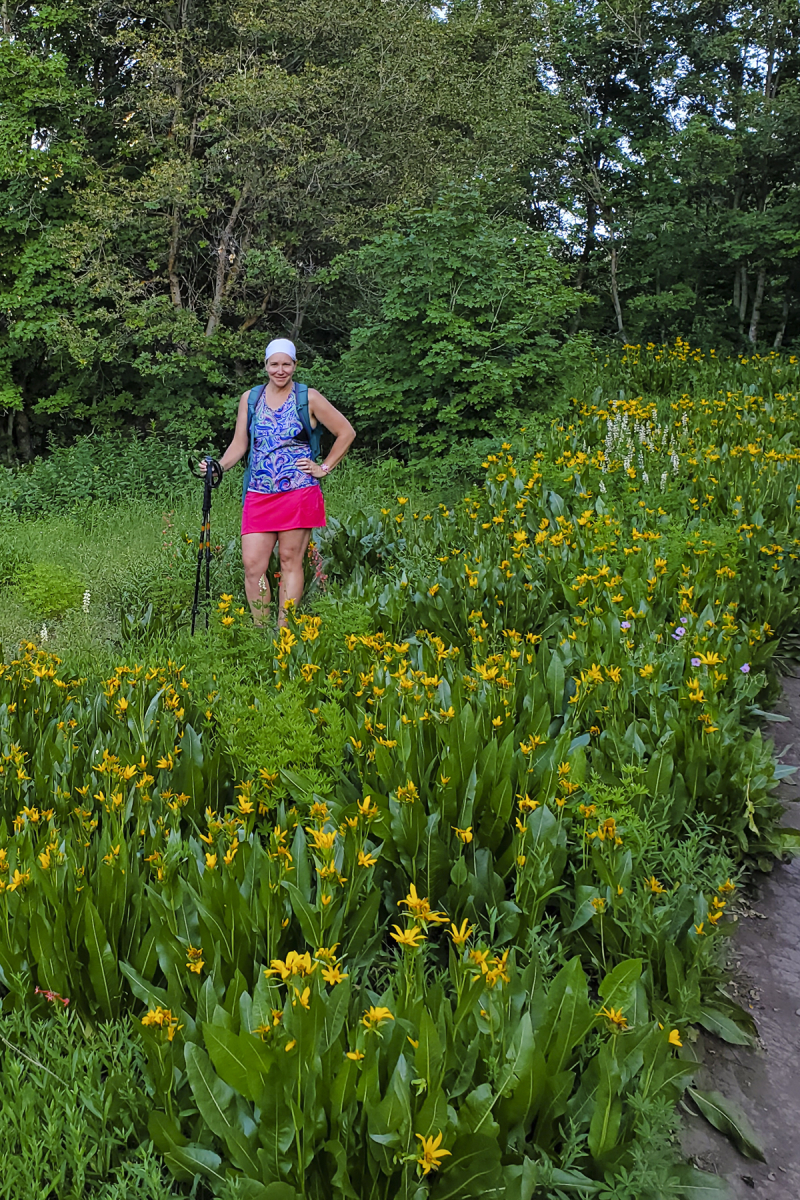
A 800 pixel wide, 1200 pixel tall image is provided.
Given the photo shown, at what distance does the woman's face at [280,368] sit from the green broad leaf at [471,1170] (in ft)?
13.2

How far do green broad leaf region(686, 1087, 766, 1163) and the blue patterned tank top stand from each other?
3.62m

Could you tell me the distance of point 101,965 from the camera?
6.48ft

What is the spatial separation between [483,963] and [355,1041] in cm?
29

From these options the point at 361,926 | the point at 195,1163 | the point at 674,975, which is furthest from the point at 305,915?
the point at 674,975

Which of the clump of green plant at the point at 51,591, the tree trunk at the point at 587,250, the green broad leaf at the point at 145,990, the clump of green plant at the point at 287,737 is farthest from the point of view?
the tree trunk at the point at 587,250

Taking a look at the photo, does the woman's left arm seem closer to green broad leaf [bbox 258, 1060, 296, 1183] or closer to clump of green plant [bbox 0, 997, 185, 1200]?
clump of green plant [bbox 0, 997, 185, 1200]

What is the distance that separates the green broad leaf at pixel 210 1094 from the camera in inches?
63.1

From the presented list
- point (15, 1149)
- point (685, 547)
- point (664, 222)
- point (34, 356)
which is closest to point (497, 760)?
point (15, 1149)

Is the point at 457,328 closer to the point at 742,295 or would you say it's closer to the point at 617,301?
the point at 617,301

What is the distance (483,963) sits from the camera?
1.66 meters

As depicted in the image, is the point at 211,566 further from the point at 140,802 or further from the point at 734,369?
the point at 734,369

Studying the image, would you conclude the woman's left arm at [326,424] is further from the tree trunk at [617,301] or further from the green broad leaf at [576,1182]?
the tree trunk at [617,301]

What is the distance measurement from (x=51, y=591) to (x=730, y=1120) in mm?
5406

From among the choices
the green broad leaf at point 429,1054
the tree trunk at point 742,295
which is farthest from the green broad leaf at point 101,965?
the tree trunk at point 742,295
